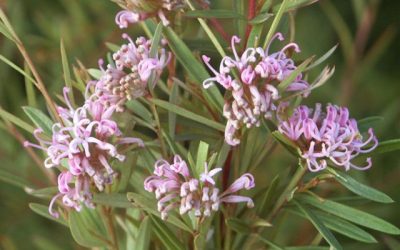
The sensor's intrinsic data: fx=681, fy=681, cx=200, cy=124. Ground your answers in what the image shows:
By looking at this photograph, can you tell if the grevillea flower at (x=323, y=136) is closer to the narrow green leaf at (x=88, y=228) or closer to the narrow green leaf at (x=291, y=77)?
the narrow green leaf at (x=291, y=77)

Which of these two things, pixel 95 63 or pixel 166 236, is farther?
pixel 95 63

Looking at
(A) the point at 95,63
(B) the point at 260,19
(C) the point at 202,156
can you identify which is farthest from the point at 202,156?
(A) the point at 95,63

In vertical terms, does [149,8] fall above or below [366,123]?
above

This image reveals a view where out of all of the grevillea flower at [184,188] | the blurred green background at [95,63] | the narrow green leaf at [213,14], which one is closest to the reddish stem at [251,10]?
the narrow green leaf at [213,14]

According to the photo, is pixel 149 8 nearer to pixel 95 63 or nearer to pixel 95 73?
pixel 95 73

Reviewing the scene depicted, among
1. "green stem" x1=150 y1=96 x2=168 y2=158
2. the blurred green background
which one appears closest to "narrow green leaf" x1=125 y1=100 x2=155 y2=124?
"green stem" x1=150 y1=96 x2=168 y2=158

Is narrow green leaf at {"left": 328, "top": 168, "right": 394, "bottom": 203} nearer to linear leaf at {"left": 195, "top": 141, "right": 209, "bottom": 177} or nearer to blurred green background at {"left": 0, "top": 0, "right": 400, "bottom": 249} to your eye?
linear leaf at {"left": 195, "top": 141, "right": 209, "bottom": 177}
